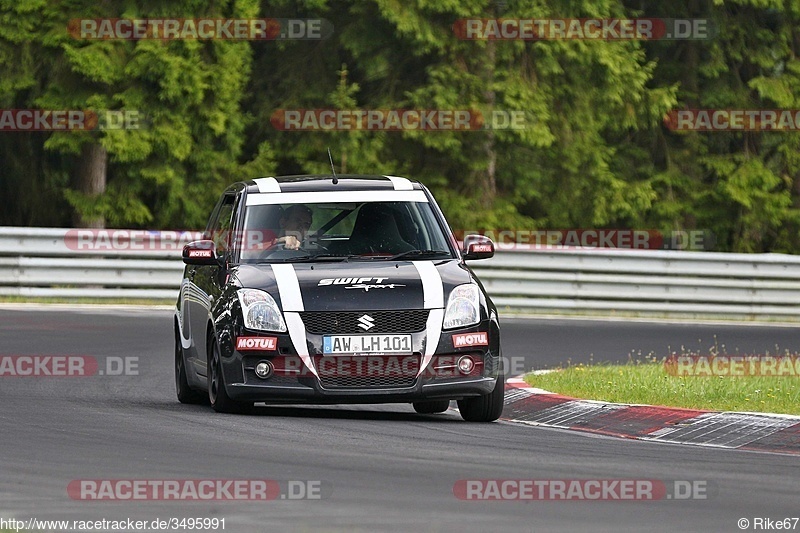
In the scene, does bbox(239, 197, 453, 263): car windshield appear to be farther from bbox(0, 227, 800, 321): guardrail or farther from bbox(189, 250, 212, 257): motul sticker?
bbox(0, 227, 800, 321): guardrail

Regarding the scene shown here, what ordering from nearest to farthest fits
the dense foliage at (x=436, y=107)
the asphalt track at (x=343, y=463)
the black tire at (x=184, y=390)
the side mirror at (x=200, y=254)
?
the asphalt track at (x=343, y=463), the side mirror at (x=200, y=254), the black tire at (x=184, y=390), the dense foliage at (x=436, y=107)

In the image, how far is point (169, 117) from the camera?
2738cm

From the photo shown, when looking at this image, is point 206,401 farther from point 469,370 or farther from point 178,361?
point 469,370

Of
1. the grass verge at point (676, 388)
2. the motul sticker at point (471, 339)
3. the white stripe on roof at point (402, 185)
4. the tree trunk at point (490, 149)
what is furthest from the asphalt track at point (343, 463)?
the tree trunk at point (490, 149)

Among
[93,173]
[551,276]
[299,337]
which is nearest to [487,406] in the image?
[299,337]

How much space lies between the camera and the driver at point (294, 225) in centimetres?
1277

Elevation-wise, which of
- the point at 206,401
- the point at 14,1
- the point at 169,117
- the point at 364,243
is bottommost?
the point at 206,401

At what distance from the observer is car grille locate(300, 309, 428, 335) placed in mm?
11727

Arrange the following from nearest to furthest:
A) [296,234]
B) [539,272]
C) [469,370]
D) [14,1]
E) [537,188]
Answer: [469,370]
[296,234]
[539,272]
[14,1]
[537,188]

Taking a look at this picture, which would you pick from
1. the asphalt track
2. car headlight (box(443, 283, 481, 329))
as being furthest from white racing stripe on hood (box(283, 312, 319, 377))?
car headlight (box(443, 283, 481, 329))

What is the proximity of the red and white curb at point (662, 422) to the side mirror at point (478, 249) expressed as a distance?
1.20m

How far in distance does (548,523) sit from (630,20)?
24.7 metres

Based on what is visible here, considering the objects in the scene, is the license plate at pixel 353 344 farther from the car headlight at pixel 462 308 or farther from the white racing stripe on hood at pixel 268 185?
the white racing stripe on hood at pixel 268 185

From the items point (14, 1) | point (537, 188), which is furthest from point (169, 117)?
point (537, 188)
